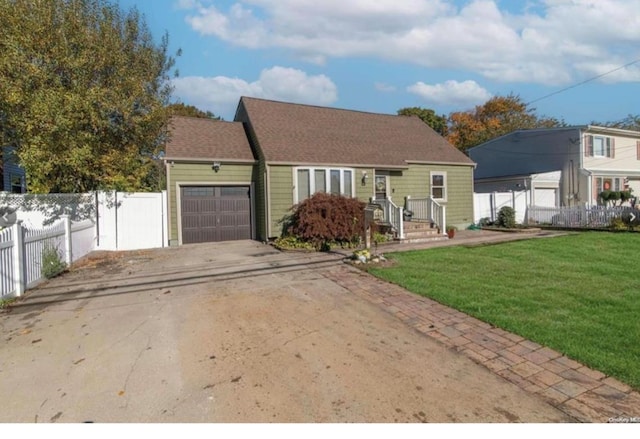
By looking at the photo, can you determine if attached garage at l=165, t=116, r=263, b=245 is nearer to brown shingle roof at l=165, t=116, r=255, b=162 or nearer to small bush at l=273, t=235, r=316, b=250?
brown shingle roof at l=165, t=116, r=255, b=162

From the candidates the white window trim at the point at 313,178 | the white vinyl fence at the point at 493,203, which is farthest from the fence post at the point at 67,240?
the white vinyl fence at the point at 493,203

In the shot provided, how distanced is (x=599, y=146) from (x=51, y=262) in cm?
2706

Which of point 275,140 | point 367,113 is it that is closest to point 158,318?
point 275,140

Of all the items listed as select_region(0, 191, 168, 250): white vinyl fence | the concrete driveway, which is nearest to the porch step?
the concrete driveway

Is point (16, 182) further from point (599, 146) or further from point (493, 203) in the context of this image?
point (599, 146)

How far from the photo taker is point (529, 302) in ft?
16.9

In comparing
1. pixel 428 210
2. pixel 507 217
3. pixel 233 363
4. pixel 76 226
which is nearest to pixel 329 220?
pixel 428 210

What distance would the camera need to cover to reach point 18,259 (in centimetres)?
594

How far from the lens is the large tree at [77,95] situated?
916 cm

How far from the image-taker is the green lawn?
3729 millimetres

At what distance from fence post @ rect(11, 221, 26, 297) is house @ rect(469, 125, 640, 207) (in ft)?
66.9

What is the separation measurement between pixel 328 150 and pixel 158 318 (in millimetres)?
10315

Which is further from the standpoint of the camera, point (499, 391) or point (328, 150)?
point (328, 150)

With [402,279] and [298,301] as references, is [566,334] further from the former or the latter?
[298,301]
